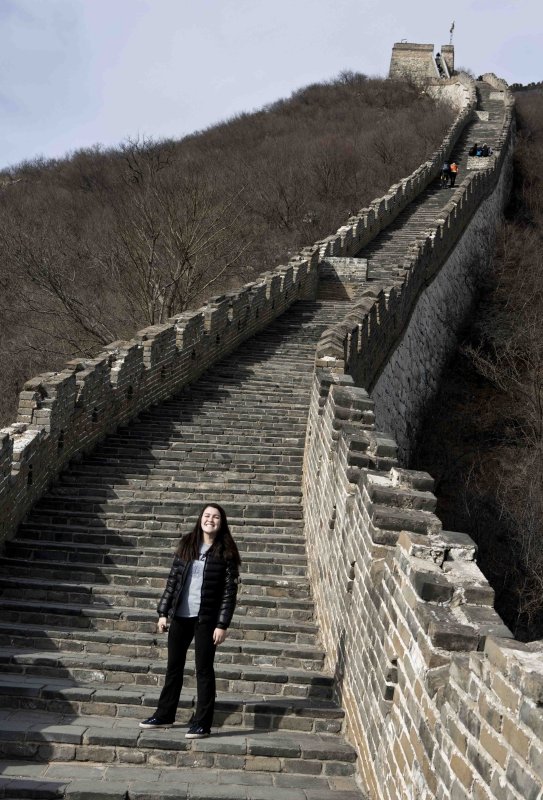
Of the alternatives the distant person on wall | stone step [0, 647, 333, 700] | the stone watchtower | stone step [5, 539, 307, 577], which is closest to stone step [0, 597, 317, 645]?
stone step [0, 647, 333, 700]

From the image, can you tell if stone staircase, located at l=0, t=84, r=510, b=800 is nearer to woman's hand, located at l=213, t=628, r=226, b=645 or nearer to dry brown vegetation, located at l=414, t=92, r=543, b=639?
woman's hand, located at l=213, t=628, r=226, b=645

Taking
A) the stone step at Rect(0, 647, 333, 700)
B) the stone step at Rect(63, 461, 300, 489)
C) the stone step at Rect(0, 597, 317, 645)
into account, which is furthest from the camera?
the stone step at Rect(63, 461, 300, 489)

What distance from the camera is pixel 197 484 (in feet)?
37.3

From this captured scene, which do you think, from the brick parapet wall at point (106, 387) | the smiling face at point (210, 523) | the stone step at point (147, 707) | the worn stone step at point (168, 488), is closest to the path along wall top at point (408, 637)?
the stone step at point (147, 707)

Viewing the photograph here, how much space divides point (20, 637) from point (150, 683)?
143 centimetres

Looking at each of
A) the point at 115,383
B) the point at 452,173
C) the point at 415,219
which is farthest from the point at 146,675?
the point at 452,173

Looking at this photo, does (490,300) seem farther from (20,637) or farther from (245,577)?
(20,637)

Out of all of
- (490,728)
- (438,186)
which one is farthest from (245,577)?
(438,186)

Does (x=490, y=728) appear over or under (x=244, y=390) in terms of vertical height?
over

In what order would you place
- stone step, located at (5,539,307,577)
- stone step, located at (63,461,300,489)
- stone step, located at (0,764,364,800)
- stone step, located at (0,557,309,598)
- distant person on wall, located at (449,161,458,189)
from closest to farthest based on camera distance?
stone step, located at (0,764,364,800), stone step, located at (0,557,309,598), stone step, located at (5,539,307,577), stone step, located at (63,461,300,489), distant person on wall, located at (449,161,458,189)

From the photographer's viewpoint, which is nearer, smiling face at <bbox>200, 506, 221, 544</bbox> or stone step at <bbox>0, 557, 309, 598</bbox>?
smiling face at <bbox>200, 506, 221, 544</bbox>

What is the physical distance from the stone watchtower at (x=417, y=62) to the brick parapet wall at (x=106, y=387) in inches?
2061

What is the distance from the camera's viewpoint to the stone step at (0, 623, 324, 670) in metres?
7.76

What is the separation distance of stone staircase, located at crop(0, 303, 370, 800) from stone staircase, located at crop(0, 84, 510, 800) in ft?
0.05
